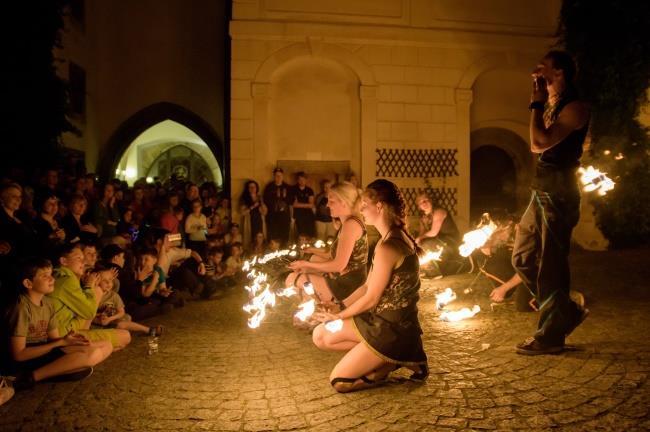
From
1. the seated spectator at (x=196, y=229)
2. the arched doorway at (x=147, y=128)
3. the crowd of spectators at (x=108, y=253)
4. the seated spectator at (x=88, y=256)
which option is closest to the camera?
the crowd of spectators at (x=108, y=253)

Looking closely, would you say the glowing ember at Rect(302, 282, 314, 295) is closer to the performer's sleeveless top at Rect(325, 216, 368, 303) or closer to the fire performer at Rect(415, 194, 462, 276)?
the performer's sleeveless top at Rect(325, 216, 368, 303)

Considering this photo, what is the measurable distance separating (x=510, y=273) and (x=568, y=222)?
8.48ft

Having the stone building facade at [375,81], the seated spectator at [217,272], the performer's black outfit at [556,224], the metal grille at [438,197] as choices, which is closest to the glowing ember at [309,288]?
the performer's black outfit at [556,224]

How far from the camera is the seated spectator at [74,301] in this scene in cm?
492

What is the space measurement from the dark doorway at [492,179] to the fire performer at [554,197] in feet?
36.0

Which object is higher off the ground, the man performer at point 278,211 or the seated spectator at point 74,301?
the man performer at point 278,211

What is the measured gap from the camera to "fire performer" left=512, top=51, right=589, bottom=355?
4477 mm

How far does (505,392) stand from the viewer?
3.91 meters

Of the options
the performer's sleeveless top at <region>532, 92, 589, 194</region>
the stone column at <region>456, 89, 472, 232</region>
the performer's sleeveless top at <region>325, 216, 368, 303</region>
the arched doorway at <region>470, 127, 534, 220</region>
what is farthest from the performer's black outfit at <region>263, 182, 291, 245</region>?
the performer's sleeveless top at <region>532, 92, 589, 194</region>

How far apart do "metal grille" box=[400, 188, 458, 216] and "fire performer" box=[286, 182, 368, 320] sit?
758 cm

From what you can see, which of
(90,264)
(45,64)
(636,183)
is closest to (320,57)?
(45,64)

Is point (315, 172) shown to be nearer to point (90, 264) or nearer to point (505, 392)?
point (90, 264)

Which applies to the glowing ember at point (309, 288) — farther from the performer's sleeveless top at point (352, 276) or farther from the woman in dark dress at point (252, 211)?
the woman in dark dress at point (252, 211)

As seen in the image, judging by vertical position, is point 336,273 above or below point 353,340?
above
